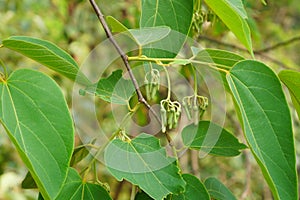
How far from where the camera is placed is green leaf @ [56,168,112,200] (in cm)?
80

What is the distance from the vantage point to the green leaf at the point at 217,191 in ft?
3.02

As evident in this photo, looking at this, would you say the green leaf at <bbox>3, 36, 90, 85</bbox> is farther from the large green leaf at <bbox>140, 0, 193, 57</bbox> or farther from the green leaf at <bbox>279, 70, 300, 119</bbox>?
the green leaf at <bbox>279, 70, 300, 119</bbox>

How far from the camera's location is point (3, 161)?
8.29 feet

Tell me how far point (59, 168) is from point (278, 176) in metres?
0.29

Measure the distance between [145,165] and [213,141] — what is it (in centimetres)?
17

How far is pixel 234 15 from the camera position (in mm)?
736

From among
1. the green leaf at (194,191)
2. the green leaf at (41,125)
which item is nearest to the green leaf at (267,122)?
the green leaf at (194,191)

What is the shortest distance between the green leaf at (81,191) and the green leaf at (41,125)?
118mm

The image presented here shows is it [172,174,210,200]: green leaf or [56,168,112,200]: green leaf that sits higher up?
[56,168,112,200]: green leaf

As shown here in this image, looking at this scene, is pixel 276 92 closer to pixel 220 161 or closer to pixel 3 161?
pixel 3 161

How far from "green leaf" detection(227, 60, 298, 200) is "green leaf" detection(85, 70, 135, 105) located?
0.16m

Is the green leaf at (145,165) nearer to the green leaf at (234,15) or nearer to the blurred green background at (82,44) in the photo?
the green leaf at (234,15)

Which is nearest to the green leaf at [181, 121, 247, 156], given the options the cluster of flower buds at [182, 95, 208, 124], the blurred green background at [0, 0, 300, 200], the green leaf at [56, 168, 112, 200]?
the cluster of flower buds at [182, 95, 208, 124]

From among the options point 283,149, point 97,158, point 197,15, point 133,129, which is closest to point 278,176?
point 283,149
